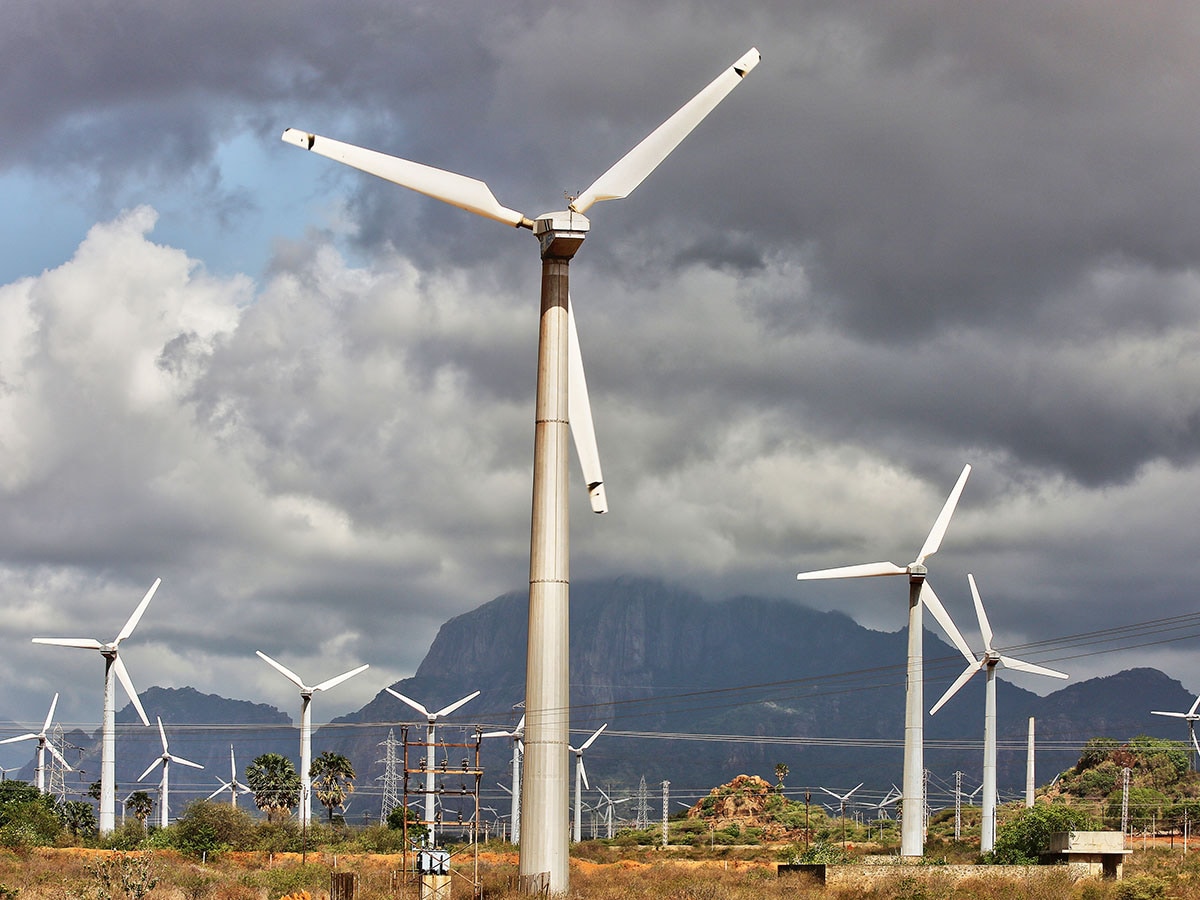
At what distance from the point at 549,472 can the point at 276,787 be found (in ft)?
370

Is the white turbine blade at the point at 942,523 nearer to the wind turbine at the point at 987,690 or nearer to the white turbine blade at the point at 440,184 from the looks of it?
the wind turbine at the point at 987,690

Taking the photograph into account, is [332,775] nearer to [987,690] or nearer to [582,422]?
[987,690]

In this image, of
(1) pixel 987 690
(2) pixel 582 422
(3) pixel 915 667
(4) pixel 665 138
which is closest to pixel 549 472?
(2) pixel 582 422

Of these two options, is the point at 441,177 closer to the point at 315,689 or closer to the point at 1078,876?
the point at 1078,876

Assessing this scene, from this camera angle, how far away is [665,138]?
249ft

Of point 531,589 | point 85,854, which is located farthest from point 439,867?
point 85,854

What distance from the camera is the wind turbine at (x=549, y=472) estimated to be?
218 feet

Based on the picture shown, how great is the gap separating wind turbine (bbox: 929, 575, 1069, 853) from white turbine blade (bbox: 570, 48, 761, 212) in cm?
6504

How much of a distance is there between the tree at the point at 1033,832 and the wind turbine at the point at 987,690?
7769 mm

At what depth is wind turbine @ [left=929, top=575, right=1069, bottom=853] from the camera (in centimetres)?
13388

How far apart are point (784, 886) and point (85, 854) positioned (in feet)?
187

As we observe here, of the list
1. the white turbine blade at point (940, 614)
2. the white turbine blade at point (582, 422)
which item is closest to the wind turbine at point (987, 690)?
the white turbine blade at point (940, 614)

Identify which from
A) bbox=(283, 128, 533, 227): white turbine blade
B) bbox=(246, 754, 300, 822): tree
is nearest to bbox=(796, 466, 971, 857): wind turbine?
bbox=(283, 128, 533, 227): white turbine blade

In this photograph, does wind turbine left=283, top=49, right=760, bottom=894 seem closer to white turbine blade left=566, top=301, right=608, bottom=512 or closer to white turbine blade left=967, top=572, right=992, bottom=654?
white turbine blade left=566, top=301, right=608, bottom=512
